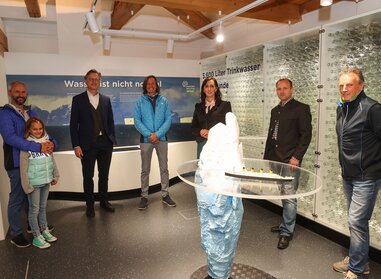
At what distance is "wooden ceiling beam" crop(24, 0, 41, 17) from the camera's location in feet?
13.5

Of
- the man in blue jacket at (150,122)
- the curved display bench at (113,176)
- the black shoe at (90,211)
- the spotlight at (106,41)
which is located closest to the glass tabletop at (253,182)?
the man in blue jacket at (150,122)

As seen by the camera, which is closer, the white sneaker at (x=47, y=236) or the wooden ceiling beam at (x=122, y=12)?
the white sneaker at (x=47, y=236)

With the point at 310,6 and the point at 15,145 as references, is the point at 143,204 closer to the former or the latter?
the point at 15,145

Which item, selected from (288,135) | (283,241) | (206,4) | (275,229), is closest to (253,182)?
(288,135)

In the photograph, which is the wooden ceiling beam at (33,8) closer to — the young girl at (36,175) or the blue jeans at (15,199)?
the young girl at (36,175)

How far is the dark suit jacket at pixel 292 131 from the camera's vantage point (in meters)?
2.71

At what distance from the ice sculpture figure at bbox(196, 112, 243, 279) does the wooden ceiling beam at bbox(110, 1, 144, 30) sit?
318 centimetres

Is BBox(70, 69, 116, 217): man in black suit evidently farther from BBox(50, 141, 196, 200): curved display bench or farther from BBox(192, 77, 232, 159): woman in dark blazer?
BBox(192, 77, 232, 159): woman in dark blazer

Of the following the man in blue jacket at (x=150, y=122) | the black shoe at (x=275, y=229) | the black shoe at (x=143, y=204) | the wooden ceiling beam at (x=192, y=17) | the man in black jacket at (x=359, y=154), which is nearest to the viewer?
the man in black jacket at (x=359, y=154)

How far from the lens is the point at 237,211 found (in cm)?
203

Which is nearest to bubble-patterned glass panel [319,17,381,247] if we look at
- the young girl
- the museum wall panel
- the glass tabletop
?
the museum wall panel

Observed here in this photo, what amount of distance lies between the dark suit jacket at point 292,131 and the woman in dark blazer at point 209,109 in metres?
0.66

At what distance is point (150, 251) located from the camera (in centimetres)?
278

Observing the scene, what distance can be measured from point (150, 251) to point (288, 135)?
1732 millimetres
